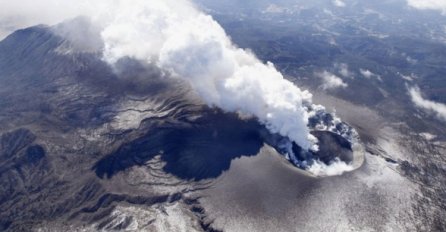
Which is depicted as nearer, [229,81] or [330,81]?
[229,81]

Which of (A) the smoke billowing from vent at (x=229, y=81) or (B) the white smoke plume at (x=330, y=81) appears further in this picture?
(B) the white smoke plume at (x=330, y=81)

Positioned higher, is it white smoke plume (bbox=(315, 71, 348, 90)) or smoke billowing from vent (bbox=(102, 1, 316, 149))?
smoke billowing from vent (bbox=(102, 1, 316, 149))

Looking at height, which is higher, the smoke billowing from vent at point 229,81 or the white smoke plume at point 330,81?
the smoke billowing from vent at point 229,81

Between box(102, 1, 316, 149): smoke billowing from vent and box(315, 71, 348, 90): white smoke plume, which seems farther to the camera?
box(315, 71, 348, 90): white smoke plume

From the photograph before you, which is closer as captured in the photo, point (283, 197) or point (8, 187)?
point (283, 197)

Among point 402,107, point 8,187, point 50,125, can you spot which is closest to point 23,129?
point 50,125

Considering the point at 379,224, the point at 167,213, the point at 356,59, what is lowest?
the point at 356,59

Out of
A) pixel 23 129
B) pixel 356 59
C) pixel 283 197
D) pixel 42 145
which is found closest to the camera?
pixel 283 197

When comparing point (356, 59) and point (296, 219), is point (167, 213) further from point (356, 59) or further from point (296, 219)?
point (356, 59)

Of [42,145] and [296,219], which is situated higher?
[42,145]

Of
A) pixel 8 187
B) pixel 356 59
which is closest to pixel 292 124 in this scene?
pixel 8 187

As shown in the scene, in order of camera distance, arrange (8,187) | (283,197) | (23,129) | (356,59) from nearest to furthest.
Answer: (283,197), (8,187), (23,129), (356,59)
